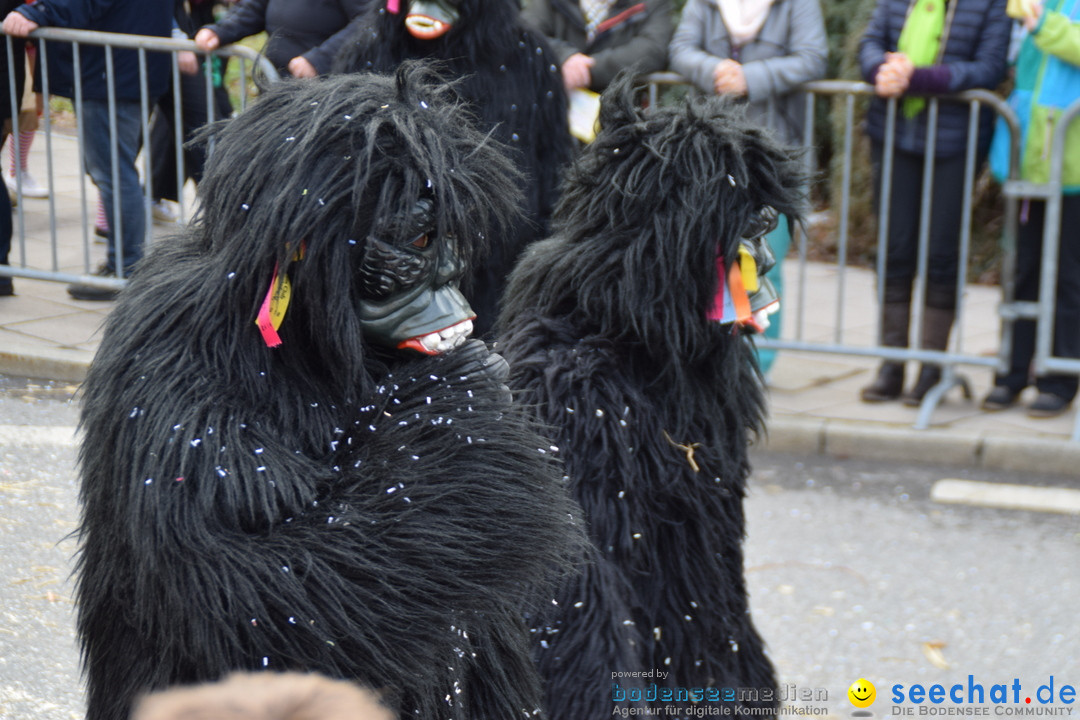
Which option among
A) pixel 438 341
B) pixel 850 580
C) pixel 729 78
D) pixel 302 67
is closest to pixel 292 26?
pixel 302 67

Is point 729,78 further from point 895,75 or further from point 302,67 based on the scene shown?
point 302,67

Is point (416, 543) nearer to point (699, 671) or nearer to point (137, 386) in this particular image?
point (137, 386)

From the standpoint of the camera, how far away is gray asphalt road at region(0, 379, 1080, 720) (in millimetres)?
3748

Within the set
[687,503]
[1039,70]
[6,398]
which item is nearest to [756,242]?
[687,503]

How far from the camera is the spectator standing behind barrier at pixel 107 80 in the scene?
6.50m

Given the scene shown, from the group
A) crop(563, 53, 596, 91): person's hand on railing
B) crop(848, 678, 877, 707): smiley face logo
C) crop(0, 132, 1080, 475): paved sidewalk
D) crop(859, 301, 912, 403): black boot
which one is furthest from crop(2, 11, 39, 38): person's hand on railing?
crop(848, 678, 877, 707): smiley face logo

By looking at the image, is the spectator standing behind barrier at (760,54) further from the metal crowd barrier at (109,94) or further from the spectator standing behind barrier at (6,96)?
the spectator standing behind barrier at (6,96)

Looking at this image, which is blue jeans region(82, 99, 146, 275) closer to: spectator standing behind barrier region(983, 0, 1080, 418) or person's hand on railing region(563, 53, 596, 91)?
person's hand on railing region(563, 53, 596, 91)

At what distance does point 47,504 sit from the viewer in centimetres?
466

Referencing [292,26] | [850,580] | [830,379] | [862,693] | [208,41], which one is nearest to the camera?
[862,693]

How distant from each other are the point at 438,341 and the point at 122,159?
5263mm

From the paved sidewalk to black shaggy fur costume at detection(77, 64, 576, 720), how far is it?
11.9 ft

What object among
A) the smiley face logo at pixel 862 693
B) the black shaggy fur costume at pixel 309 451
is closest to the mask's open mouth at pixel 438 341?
the black shaggy fur costume at pixel 309 451

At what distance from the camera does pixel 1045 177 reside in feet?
18.6
